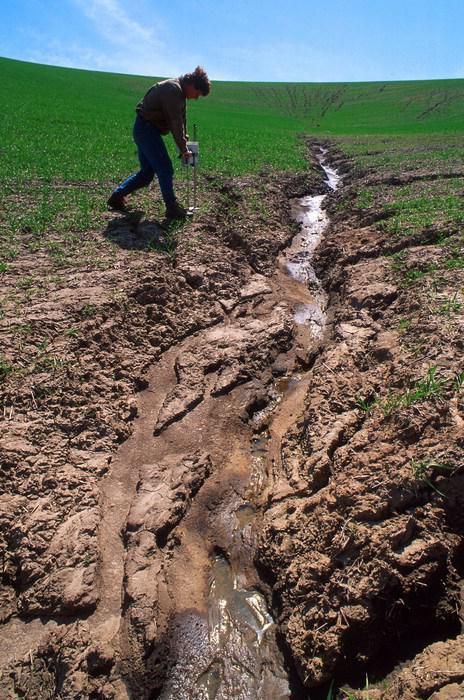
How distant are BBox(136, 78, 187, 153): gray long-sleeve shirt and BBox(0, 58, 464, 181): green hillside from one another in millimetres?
3460

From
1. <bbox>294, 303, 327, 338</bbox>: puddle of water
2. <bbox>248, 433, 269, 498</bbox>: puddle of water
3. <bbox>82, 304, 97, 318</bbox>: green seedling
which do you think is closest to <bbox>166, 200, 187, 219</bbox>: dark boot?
<bbox>294, 303, 327, 338</bbox>: puddle of water

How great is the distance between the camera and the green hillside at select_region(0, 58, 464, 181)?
12188 mm

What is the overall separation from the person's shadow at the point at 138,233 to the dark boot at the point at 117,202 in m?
0.15

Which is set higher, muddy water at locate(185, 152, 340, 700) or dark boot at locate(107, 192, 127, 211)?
dark boot at locate(107, 192, 127, 211)

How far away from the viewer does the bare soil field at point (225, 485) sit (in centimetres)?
278

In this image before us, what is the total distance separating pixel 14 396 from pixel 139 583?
1985mm

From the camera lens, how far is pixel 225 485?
4031 mm

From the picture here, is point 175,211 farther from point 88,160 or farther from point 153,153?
point 88,160

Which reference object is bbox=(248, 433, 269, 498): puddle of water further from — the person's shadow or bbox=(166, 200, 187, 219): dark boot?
bbox=(166, 200, 187, 219): dark boot

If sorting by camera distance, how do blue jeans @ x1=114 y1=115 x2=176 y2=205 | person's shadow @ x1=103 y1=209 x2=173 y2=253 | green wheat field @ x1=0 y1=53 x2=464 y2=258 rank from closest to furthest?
person's shadow @ x1=103 y1=209 x2=173 y2=253, blue jeans @ x1=114 y1=115 x2=176 y2=205, green wheat field @ x1=0 y1=53 x2=464 y2=258

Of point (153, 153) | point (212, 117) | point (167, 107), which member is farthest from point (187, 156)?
point (212, 117)

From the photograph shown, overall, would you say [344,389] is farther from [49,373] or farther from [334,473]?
[49,373]

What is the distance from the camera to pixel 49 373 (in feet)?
14.1

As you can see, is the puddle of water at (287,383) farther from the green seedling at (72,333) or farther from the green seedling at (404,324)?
the green seedling at (72,333)
